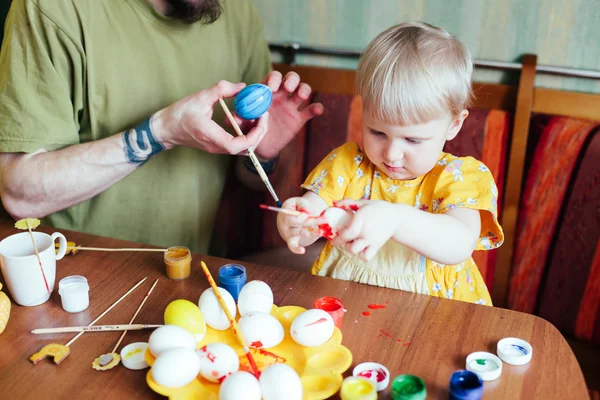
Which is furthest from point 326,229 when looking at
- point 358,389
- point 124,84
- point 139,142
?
point 124,84

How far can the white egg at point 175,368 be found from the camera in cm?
88

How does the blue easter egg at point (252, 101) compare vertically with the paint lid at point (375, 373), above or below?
above

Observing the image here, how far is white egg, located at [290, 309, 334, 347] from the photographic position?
979 millimetres

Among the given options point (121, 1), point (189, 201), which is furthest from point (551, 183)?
point (121, 1)

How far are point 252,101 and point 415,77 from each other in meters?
0.37

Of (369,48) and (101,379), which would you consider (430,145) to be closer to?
(369,48)

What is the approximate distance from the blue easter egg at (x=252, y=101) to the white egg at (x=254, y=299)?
439 mm

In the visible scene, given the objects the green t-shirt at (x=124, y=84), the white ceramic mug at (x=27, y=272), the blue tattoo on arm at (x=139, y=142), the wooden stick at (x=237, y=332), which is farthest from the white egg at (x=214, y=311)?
the green t-shirt at (x=124, y=84)

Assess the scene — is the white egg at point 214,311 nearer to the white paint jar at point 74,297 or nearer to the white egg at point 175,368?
the white egg at point 175,368

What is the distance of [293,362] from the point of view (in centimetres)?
97

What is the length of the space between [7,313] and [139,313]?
240mm

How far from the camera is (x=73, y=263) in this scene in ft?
4.21

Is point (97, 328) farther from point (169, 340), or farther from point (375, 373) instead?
point (375, 373)

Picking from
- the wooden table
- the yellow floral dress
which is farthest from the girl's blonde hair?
the wooden table
